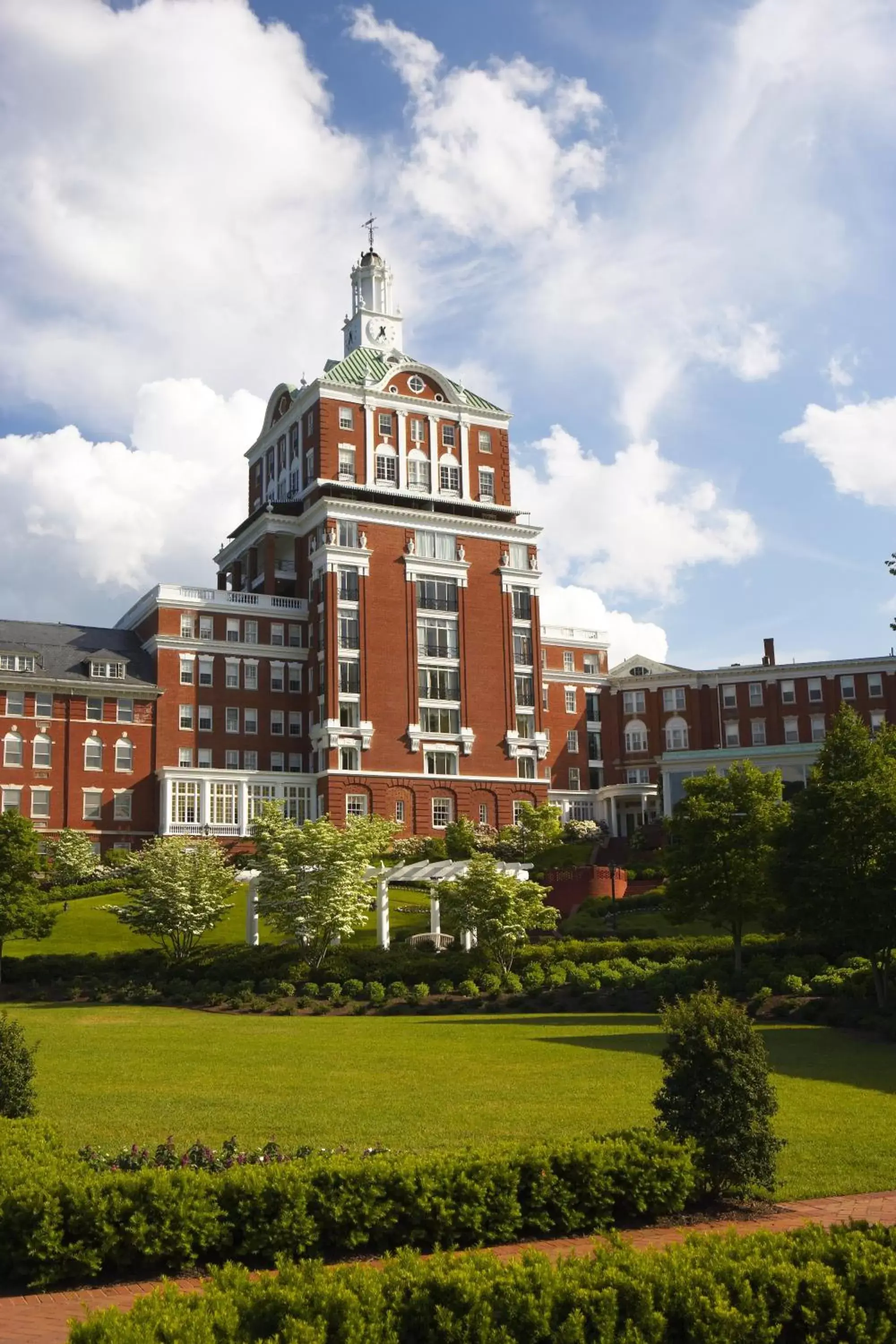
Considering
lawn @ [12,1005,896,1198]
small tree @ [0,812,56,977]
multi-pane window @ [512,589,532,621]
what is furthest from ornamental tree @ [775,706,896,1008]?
multi-pane window @ [512,589,532,621]

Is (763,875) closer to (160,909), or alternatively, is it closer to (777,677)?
(160,909)

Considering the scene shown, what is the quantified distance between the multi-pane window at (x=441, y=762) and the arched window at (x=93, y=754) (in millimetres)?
19174

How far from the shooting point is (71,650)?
7394 centimetres

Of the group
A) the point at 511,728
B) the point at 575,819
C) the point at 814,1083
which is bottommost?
the point at 814,1083

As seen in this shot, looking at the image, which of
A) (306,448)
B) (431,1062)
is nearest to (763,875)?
(431,1062)

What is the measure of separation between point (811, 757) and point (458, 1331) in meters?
71.7

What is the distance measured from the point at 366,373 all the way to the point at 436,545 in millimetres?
12694

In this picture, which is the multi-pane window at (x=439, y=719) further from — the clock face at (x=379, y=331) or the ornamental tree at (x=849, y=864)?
the ornamental tree at (x=849, y=864)

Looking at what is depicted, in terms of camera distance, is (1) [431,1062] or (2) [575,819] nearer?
(1) [431,1062]

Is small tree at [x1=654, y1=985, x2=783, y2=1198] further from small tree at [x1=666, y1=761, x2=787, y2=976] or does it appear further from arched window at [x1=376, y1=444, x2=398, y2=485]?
arched window at [x1=376, y1=444, x2=398, y2=485]

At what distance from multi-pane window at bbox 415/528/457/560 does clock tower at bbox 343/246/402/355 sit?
1680cm

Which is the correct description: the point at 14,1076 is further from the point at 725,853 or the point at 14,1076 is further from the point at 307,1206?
the point at 725,853

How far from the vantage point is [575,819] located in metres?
84.7

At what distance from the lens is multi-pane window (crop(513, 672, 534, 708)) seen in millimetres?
79125
